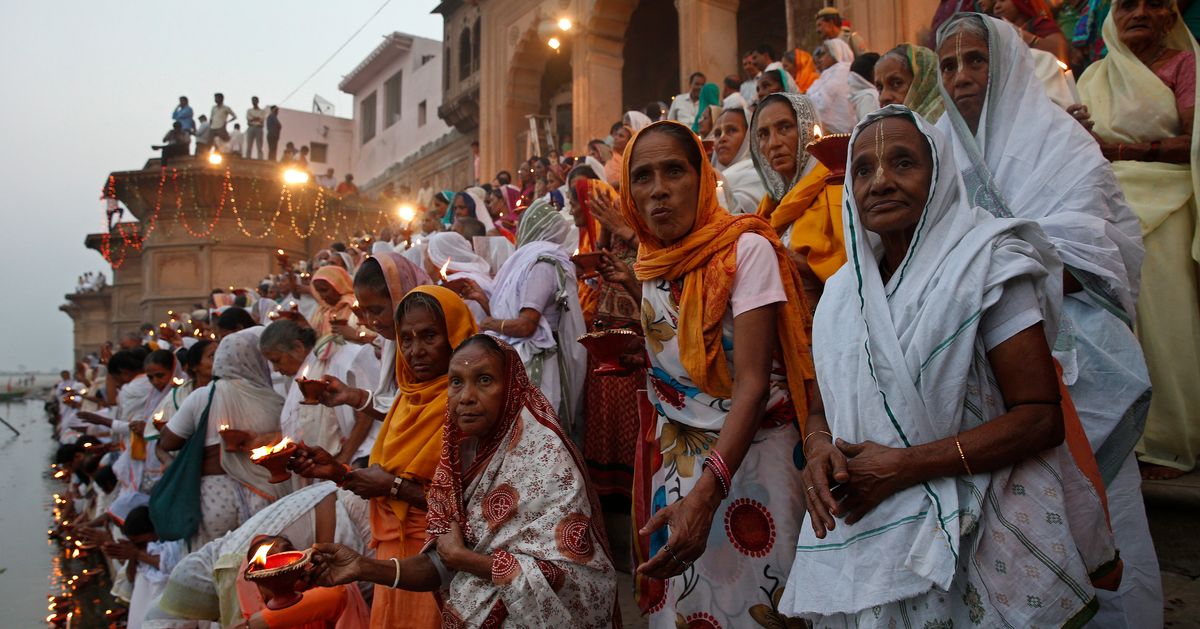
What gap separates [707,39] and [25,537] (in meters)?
10.8

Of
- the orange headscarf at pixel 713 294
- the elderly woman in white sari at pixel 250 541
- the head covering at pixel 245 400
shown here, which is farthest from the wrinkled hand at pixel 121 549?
the orange headscarf at pixel 713 294

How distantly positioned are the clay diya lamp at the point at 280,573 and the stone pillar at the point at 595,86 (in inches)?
470

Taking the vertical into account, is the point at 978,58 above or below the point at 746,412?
above

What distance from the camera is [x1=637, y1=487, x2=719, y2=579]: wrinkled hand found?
65.4 inches

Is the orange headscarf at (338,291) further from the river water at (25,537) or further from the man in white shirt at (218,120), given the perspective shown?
the man in white shirt at (218,120)

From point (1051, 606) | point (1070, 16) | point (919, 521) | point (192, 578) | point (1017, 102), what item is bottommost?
point (192, 578)

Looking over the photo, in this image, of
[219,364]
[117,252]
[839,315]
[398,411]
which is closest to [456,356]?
[398,411]

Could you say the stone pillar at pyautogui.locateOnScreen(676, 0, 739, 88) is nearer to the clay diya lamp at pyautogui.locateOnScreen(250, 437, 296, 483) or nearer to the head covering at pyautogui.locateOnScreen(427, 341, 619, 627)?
the head covering at pyautogui.locateOnScreen(427, 341, 619, 627)

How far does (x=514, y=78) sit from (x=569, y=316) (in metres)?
13.9

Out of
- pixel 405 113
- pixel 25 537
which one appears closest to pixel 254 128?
pixel 405 113

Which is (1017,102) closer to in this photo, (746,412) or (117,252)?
(746,412)

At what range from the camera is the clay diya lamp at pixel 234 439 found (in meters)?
3.84

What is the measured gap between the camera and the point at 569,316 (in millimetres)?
3795

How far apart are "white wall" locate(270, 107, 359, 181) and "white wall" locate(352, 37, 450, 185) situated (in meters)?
2.20
